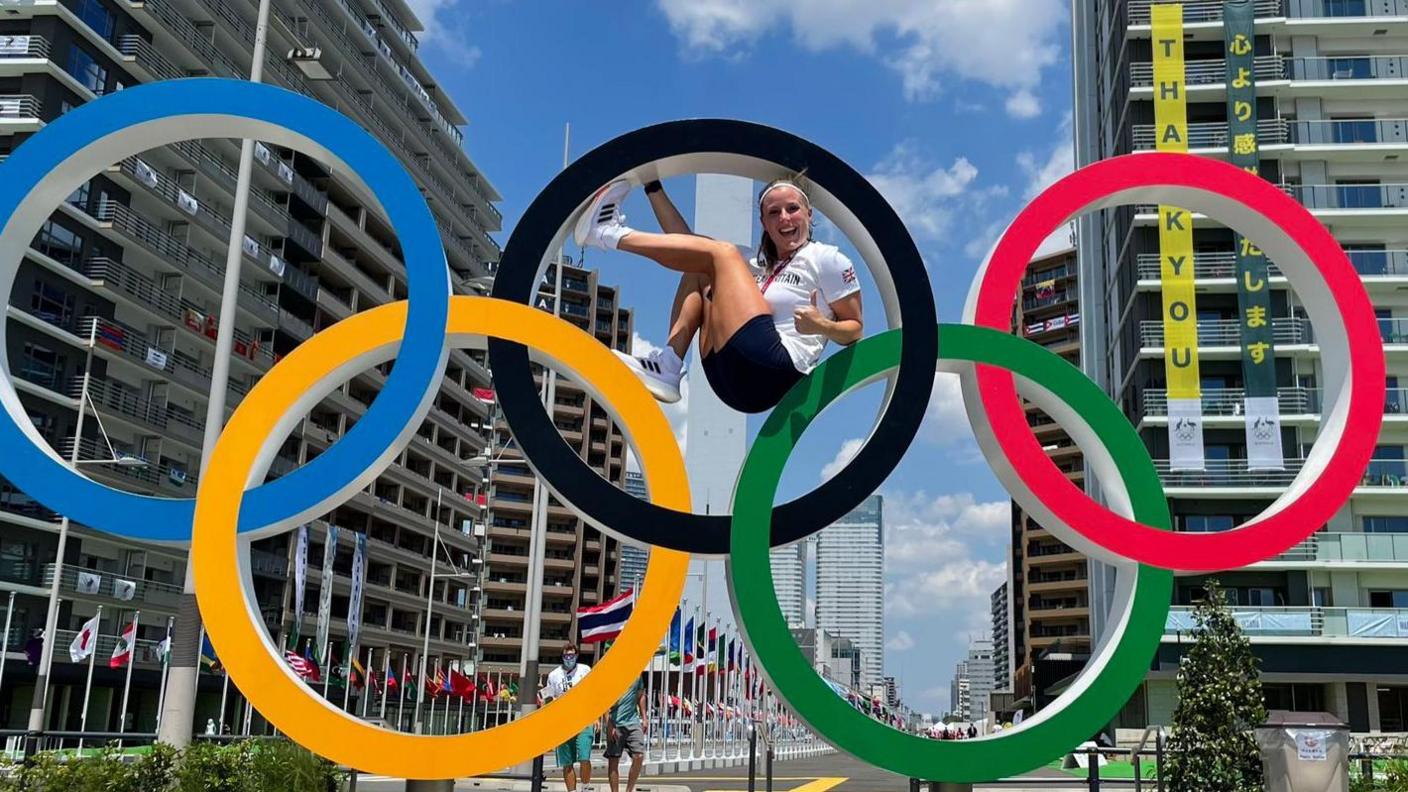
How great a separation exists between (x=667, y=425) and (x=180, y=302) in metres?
51.3

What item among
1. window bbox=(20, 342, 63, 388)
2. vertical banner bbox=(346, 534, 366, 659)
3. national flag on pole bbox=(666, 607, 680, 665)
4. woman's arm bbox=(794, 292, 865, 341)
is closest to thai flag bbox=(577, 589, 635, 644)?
woman's arm bbox=(794, 292, 865, 341)

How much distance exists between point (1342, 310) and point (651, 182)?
6209 millimetres

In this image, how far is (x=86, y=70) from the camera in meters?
49.7

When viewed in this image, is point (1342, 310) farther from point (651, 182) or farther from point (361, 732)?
point (361, 732)

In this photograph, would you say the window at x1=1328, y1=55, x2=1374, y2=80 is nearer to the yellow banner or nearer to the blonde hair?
the yellow banner

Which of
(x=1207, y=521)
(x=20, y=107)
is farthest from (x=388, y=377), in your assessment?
(x=1207, y=521)

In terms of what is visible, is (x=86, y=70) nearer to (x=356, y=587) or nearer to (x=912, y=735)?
(x=356, y=587)

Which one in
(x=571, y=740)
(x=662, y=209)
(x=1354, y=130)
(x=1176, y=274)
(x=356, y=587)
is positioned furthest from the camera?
(x=1354, y=130)

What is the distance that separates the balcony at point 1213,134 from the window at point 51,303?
43165 mm

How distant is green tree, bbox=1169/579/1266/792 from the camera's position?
13648 millimetres

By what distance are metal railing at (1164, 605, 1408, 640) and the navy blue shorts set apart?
3890 centimetres

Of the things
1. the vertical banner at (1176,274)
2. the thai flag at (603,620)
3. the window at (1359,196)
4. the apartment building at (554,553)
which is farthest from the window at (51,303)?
the apartment building at (554,553)

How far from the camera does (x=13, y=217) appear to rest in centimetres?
1048

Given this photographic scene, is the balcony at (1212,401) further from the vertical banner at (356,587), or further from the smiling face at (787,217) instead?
the smiling face at (787,217)
